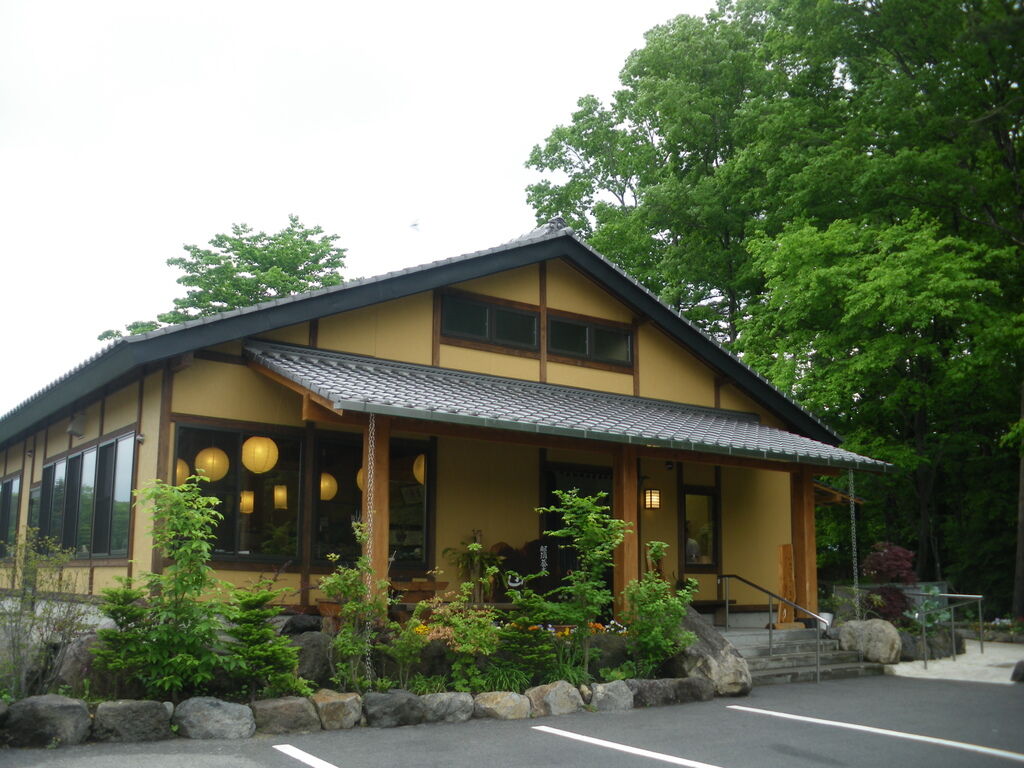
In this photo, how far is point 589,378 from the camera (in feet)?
51.0

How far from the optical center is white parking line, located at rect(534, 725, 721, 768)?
7.37 metres

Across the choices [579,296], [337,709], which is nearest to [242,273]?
[579,296]

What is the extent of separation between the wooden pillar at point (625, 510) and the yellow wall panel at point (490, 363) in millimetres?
2549

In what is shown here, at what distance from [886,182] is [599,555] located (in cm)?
1351

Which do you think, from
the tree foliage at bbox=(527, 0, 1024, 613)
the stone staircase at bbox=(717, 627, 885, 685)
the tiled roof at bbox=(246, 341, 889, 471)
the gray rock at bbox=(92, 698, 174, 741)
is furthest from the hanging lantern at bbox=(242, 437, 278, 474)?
the tree foliage at bbox=(527, 0, 1024, 613)

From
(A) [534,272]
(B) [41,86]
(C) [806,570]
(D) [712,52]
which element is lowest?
(C) [806,570]

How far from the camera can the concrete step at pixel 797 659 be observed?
1259 cm

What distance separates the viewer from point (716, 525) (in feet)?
54.7

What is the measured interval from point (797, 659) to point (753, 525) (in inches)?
171

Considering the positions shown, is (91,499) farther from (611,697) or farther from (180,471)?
(611,697)

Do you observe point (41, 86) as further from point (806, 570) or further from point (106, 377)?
point (806, 570)

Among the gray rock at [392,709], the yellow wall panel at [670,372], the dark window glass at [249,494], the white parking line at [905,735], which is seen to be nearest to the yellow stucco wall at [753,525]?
the yellow wall panel at [670,372]

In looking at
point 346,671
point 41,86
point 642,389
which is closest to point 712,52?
point 642,389

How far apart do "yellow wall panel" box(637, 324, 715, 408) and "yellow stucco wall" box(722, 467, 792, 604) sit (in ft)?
4.91
